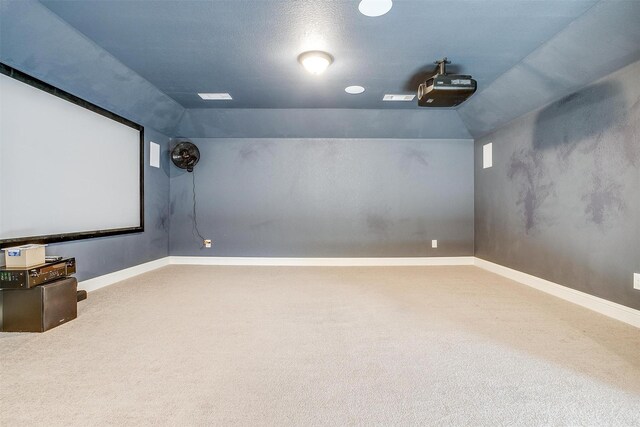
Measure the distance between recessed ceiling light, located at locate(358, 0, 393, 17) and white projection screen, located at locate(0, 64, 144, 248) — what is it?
3.00 meters

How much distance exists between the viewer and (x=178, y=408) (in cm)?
137

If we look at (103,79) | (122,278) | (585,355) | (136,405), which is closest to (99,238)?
(122,278)

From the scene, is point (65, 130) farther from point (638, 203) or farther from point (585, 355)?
point (638, 203)

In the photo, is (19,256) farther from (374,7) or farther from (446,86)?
(446,86)

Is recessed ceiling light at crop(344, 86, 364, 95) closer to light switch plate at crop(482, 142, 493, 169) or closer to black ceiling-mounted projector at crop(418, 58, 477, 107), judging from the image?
black ceiling-mounted projector at crop(418, 58, 477, 107)

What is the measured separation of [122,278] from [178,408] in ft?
10.3

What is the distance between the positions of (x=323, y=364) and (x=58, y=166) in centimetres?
325

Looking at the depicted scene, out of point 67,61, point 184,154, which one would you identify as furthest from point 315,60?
point 184,154

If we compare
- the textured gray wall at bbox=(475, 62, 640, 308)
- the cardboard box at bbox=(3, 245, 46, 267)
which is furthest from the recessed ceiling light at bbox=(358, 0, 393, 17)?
the cardboard box at bbox=(3, 245, 46, 267)

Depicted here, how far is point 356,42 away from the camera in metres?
2.66

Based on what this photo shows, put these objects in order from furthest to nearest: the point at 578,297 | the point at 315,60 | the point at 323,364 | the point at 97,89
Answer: the point at 97,89 < the point at 578,297 < the point at 315,60 < the point at 323,364

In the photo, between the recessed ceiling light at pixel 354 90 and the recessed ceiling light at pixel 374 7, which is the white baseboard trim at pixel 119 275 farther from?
Result: the recessed ceiling light at pixel 374 7

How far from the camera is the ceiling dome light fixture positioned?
2.81 m

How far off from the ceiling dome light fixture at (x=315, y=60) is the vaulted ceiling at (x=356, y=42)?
0.21 feet
